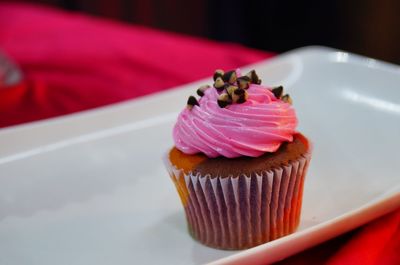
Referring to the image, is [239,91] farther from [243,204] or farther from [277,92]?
[243,204]

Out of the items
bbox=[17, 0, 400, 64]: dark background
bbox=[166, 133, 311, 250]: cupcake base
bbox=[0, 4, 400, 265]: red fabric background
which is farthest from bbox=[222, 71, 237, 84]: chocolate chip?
bbox=[17, 0, 400, 64]: dark background

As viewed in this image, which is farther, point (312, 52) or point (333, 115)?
point (312, 52)

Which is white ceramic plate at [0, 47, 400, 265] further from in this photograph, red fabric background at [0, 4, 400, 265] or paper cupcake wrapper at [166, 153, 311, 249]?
red fabric background at [0, 4, 400, 265]

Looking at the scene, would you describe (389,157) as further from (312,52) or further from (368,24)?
(368,24)

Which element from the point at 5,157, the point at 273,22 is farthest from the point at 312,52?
the point at 273,22

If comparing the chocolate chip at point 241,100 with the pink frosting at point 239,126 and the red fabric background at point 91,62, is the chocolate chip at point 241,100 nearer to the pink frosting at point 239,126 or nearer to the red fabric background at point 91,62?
the pink frosting at point 239,126

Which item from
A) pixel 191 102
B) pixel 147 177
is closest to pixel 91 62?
pixel 147 177
